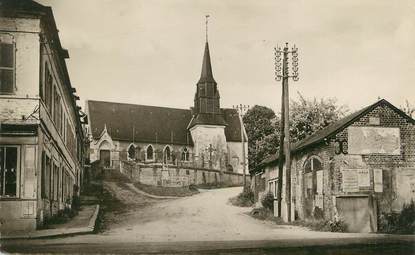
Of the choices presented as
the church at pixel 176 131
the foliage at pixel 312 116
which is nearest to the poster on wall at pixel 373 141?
the foliage at pixel 312 116

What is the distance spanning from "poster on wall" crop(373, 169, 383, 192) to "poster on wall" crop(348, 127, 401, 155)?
839 mm

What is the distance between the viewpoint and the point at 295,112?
152 ft

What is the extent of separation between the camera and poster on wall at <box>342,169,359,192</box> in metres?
23.2

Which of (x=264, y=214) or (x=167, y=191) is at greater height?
(x=167, y=191)

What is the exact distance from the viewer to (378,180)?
23141mm

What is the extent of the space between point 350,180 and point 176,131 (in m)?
47.5

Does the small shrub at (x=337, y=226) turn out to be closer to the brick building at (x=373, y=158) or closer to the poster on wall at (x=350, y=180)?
the brick building at (x=373, y=158)

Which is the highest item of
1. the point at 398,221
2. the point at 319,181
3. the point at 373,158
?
the point at 373,158

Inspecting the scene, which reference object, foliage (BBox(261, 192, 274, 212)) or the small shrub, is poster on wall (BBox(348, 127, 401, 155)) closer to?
the small shrub

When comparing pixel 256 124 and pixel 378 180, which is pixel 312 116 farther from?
pixel 256 124

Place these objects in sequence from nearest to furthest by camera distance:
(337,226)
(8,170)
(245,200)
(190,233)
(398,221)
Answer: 1. (8,170)
2. (190,233)
3. (337,226)
4. (398,221)
5. (245,200)

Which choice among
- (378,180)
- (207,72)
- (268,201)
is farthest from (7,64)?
(207,72)

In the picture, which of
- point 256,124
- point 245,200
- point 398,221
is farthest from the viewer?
point 256,124

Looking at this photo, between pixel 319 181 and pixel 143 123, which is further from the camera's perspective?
pixel 143 123
